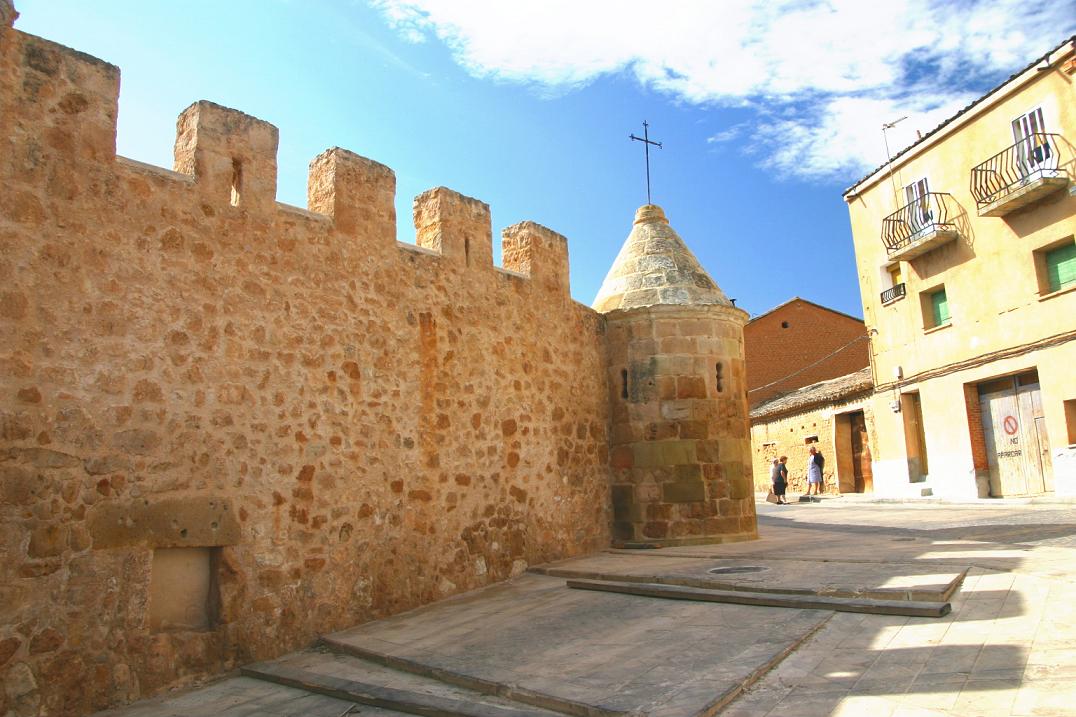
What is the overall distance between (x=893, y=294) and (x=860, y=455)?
4770 mm

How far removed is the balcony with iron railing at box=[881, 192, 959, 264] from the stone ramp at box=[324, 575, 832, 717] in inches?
572

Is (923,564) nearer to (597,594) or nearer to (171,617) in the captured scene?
(597,594)

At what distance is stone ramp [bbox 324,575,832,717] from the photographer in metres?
4.12

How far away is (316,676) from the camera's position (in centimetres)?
504

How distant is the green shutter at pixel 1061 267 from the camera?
1500 centimetres

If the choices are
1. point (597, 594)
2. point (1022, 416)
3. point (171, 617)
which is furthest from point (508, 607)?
point (1022, 416)

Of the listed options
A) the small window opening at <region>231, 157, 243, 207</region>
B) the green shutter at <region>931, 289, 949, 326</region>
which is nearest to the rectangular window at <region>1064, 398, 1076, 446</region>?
the green shutter at <region>931, 289, 949, 326</region>

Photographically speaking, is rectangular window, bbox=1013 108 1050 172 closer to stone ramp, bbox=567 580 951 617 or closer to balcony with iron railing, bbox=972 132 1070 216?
balcony with iron railing, bbox=972 132 1070 216

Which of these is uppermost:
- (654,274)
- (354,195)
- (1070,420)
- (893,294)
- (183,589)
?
(893,294)

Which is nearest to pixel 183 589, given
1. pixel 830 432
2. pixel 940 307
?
pixel 940 307

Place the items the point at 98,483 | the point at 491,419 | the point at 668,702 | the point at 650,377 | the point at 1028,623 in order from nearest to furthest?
1. the point at 668,702
2. the point at 1028,623
3. the point at 98,483
4. the point at 491,419
5. the point at 650,377

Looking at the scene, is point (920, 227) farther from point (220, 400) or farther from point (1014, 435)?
point (220, 400)

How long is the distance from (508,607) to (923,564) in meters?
3.32

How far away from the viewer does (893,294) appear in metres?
19.7
